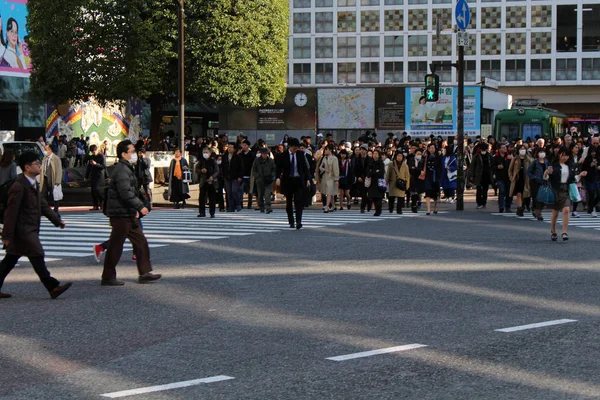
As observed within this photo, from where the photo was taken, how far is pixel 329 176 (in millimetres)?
25953

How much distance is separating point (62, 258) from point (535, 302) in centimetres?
790

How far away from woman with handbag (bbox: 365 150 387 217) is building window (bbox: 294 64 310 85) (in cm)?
6377

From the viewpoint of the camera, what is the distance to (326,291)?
444 inches

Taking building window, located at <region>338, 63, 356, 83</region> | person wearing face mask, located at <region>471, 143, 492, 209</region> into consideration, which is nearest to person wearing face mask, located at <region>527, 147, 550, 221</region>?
person wearing face mask, located at <region>471, 143, 492, 209</region>

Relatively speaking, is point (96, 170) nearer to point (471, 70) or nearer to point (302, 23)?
point (471, 70)

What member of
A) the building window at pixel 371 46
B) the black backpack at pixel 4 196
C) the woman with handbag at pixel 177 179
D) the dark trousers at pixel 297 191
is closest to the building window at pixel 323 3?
the building window at pixel 371 46

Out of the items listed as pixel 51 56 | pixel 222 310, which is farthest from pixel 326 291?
pixel 51 56

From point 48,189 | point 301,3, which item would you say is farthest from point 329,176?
point 301,3

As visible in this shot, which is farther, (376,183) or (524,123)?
(524,123)

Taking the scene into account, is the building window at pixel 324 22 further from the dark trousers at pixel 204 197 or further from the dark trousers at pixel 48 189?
the dark trousers at pixel 48 189

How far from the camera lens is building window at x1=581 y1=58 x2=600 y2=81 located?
8150 cm

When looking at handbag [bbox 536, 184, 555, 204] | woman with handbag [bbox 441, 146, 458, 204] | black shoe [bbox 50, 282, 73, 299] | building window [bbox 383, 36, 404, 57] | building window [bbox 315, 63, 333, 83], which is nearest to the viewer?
black shoe [bbox 50, 282, 73, 299]

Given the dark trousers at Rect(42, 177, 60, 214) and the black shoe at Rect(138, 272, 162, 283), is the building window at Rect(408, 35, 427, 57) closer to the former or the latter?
the dark trousers at Rect(42, 177, 60, 214)

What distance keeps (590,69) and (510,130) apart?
127ft
